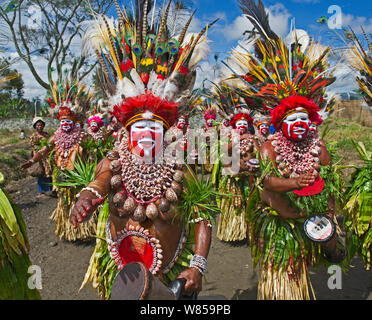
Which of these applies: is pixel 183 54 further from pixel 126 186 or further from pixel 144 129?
pixel 126 186

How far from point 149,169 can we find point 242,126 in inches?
134

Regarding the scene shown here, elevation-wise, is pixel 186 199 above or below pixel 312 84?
below

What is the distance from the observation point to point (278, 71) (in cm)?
342

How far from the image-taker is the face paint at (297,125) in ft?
9.91

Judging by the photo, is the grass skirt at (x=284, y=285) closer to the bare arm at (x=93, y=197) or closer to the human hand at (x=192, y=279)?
the human hand at (x=192, y=279)

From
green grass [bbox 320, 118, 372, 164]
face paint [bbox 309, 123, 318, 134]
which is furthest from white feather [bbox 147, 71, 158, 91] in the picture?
green grass [bbox 320, 118, 372, 164]

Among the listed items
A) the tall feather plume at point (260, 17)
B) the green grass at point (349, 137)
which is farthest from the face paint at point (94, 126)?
the green grass at point (349, 137)

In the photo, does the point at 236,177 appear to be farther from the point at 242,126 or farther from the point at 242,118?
the point at 242,118

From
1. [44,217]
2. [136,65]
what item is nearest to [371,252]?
[136,65]

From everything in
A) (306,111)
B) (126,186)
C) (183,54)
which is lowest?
(126,186)

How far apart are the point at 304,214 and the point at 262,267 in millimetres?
695

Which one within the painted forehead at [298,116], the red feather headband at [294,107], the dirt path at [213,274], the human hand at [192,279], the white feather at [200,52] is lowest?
the dirt path at [213,274]

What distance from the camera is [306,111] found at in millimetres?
3055

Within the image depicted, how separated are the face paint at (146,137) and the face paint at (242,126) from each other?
3303mm
